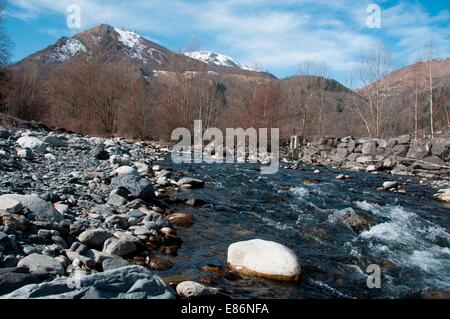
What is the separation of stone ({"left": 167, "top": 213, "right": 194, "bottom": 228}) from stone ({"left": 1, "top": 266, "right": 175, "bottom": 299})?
360 centimetres

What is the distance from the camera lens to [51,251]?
434 centimetres

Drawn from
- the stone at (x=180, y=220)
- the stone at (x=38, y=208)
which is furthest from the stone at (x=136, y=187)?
the stone at (x=38, y=208)

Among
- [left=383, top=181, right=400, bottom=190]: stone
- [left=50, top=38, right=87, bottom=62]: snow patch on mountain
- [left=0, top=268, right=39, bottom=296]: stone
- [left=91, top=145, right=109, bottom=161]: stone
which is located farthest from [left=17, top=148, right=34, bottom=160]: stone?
[left=50, top=38, right=87, bottom=62]: snow patch on mountain

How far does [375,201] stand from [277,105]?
2406 centimetres

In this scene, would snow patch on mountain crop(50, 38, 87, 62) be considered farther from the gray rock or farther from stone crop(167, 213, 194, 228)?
stone crop(167, 213, 194, 228)

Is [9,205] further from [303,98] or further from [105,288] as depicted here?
[303,98]

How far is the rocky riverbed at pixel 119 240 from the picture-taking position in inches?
132

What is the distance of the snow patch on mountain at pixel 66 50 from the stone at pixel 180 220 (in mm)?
175313

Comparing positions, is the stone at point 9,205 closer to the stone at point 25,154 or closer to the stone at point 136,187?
the stone at point 136,187

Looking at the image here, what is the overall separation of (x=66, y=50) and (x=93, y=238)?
202m

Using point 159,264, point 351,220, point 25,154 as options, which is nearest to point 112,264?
point 159,264

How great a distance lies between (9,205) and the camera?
5051 mm

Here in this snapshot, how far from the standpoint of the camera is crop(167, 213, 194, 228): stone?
709 centimetres

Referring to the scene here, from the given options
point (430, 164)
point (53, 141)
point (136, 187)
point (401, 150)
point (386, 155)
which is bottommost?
point (136, 187)
